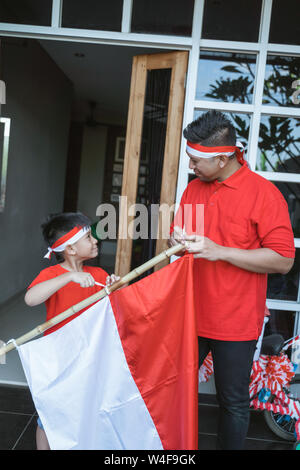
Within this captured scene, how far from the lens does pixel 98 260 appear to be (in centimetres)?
819

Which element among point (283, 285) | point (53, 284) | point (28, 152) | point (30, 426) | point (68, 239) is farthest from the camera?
point (28, 152)

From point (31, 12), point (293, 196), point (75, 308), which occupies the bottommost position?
point (75, 308)

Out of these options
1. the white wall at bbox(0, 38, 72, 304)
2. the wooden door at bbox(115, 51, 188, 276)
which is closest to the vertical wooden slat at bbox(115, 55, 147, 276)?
the wooden door at bbox(115, 51, 188, 276)

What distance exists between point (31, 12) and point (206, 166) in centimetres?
174

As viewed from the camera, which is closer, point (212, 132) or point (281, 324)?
point (212, 132)

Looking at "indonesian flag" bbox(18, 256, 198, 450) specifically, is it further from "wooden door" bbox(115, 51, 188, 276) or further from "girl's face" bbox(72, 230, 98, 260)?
"wooden door" bbox(115, 51, 188, 276)

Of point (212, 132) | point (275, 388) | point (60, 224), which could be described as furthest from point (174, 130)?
point (275, 388)

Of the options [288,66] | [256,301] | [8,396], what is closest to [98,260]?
[8,396]

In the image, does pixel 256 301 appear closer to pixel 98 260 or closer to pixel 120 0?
pixel 120 0

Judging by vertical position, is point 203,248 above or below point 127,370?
above

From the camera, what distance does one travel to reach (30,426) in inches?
90.0

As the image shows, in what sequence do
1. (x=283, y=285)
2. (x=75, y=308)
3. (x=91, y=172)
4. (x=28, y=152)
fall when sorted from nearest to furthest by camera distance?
(x=75, y=308) < (x=283, y=285) < (x=28, y=152) < (x=91, y=172)

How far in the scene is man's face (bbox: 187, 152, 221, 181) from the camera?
1682mm

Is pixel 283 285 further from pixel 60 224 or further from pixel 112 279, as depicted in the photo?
pixel 60 224
